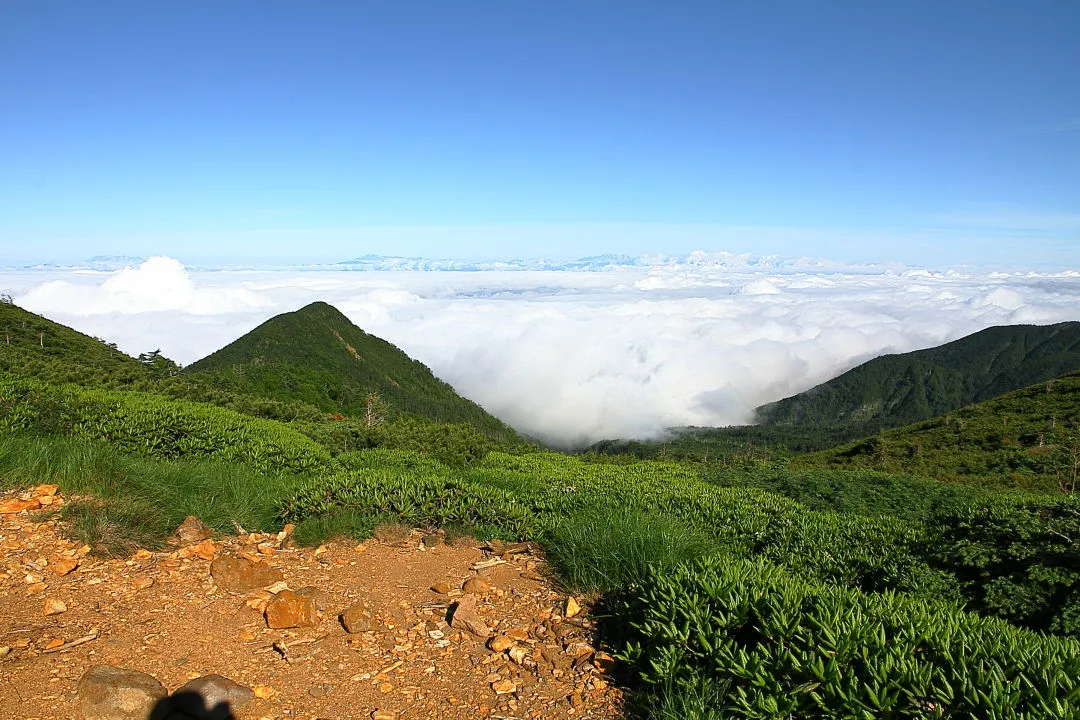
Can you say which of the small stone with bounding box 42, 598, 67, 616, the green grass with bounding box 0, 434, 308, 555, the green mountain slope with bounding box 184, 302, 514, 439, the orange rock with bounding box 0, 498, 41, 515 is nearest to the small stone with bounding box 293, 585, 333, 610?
the small stone with bounding box 42, 598, 67, 616

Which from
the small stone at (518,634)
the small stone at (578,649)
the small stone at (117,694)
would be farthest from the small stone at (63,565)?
the small stone at (578,649)

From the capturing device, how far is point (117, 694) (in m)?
3.28

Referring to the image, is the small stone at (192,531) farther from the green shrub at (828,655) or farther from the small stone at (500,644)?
the green shrub at (828,655)

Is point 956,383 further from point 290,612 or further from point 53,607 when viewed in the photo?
point 53,607

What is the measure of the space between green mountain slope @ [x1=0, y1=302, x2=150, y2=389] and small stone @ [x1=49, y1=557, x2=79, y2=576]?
10244 millimetres

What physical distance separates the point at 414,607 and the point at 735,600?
234cm

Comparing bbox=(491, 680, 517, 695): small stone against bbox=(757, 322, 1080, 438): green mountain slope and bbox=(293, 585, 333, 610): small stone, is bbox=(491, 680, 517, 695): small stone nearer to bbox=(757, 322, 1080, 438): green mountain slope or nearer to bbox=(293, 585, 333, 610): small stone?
bbox=(293, 585, 333, 610): small stone

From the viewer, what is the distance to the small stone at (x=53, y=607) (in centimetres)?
413

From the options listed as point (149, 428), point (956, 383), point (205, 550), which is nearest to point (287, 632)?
point (205, 550)

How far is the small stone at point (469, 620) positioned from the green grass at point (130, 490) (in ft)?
8.94

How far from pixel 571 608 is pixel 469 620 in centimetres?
71

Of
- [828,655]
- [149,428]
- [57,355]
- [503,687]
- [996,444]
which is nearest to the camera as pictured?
[828,655]

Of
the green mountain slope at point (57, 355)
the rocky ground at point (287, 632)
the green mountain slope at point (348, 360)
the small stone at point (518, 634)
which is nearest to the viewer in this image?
the rocky ground at point (287, 632)

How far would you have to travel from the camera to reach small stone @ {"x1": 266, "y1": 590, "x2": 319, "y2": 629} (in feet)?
13.7
